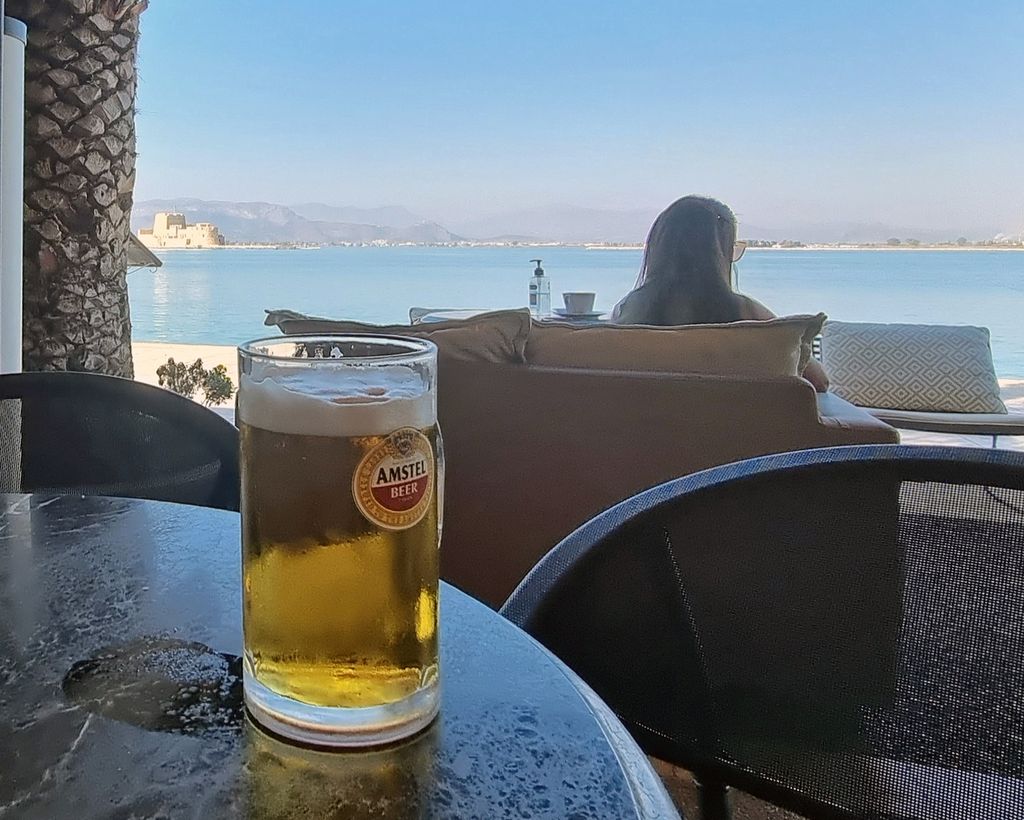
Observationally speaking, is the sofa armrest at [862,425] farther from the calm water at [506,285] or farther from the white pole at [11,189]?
the calm water at [506,285]

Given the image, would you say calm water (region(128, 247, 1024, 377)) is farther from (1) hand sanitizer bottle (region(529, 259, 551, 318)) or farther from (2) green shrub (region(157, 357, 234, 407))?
(1) hand sanitizer bottle (region(529, 259, 551, 318))

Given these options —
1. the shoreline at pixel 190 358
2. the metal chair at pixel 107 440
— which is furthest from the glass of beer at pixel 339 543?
the shoreline at pixel 190 358

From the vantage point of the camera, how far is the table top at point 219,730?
1.21 ft

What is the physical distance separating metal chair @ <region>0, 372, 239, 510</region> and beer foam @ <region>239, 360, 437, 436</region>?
0.68 m

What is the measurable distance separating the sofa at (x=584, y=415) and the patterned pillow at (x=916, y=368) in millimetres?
2325

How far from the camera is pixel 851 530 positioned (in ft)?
2.28

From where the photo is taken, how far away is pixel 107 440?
42.6 inches

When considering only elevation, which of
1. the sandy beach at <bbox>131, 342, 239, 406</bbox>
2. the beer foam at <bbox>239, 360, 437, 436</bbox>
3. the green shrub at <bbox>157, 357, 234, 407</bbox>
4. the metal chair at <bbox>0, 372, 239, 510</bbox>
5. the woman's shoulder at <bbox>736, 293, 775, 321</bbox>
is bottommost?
the sandy beach at <bbox>131, 342, 239, 406</bbox>

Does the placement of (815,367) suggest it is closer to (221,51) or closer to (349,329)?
(349,329)

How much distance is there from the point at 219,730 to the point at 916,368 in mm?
4477

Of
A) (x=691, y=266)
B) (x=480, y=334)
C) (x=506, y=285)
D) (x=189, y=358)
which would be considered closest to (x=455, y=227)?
(x=506, y=285)

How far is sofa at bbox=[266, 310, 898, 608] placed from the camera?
6.84 ft

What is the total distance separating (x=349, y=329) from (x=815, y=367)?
69.0 inches

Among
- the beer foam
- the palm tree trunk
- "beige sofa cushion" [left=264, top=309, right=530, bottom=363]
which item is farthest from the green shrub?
the beer foam
